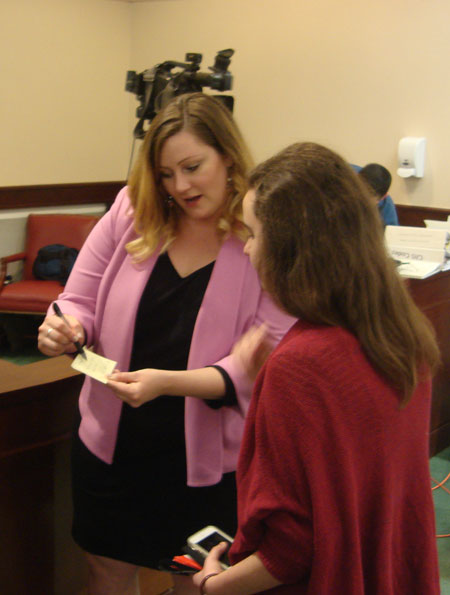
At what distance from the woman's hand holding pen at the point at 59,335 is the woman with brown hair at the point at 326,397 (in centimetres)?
62

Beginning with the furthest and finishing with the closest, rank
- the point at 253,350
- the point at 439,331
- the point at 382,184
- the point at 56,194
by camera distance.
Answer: the point at 56,194 < the point at 382,184 < the point at 439,331 < the point at 253,350

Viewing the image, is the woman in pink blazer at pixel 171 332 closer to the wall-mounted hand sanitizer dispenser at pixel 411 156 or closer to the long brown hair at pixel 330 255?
the long brown hair at pixel 330 255

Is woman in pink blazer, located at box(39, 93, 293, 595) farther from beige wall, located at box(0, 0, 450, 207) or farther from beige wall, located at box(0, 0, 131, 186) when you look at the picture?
beige wall, located at box(0, 0, 131, 186)

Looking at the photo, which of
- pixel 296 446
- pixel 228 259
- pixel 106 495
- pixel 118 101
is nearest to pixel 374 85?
pixel 118 101

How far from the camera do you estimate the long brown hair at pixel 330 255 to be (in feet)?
2.61

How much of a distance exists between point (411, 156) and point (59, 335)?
10.7 ft

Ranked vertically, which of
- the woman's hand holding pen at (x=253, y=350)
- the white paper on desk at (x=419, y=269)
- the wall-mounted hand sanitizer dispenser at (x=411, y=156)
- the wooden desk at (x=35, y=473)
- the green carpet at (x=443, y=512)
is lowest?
the green carpet at (x=443, y=512)

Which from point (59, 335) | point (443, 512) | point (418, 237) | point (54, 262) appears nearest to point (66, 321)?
point (59, 335)

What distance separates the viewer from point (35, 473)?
156cm

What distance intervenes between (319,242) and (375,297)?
106 mm

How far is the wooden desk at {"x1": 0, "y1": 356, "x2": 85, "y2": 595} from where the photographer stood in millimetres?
1490

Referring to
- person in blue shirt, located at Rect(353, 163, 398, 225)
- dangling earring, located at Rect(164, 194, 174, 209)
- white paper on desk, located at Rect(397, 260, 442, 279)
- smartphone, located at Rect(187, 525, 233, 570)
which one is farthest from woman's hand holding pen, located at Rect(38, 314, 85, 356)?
person in blue shirt, located at Rect(353, 163, 398, 225)

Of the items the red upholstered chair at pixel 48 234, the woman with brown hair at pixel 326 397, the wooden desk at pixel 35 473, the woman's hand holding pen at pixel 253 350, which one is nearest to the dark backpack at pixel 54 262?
the red upholstered chair at pixel 48 234

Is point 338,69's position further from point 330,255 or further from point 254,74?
point 330,255
